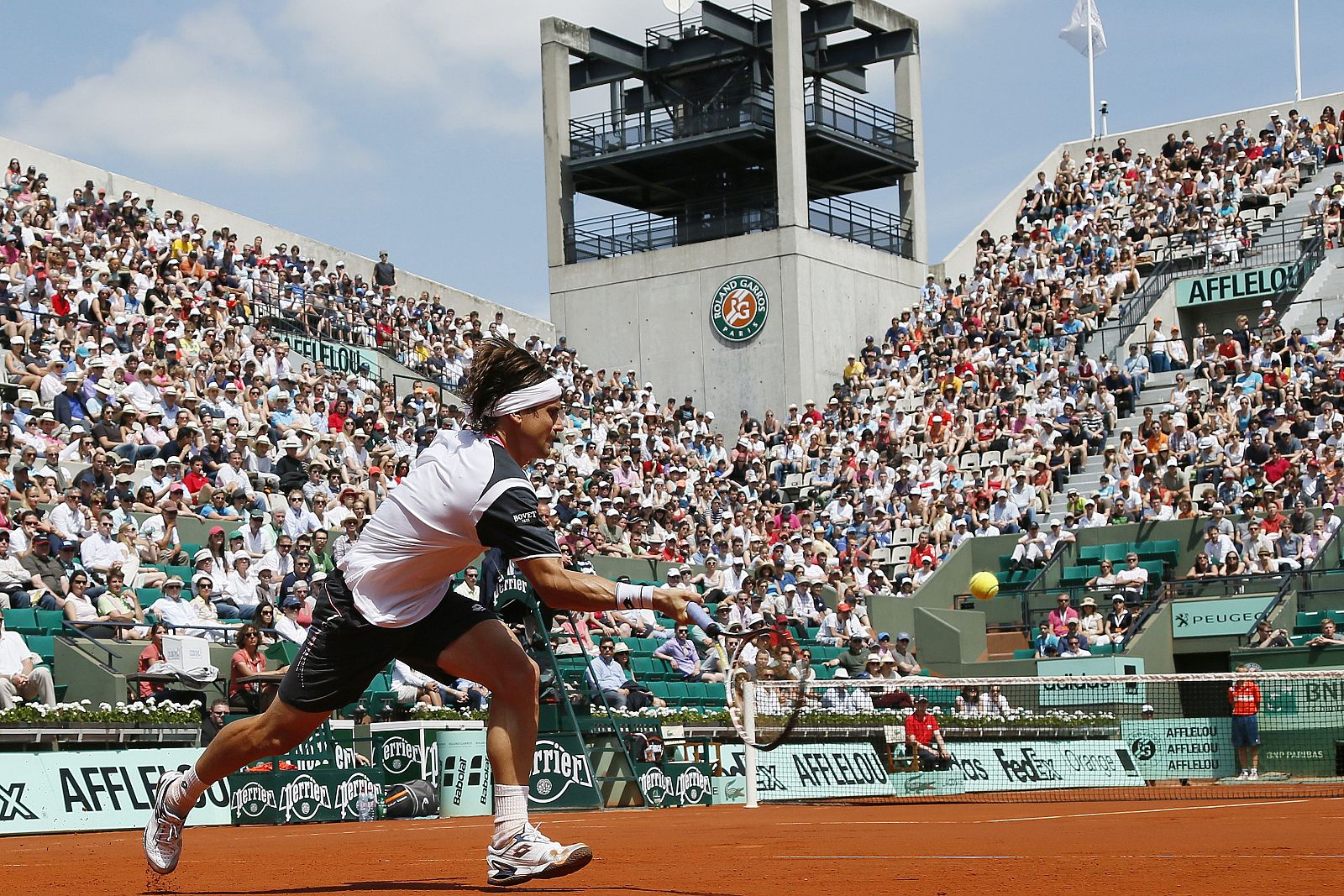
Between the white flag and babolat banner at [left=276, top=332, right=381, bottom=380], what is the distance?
2437 centimetres

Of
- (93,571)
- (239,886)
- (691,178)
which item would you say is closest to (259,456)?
(93,571)

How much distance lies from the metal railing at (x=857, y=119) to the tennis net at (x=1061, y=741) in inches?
847

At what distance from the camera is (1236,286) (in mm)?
35562

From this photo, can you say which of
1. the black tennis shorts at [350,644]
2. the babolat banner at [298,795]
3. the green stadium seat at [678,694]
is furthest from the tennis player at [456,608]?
the green stadium seat at [678,694]

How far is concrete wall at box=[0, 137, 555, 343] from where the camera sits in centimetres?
3144

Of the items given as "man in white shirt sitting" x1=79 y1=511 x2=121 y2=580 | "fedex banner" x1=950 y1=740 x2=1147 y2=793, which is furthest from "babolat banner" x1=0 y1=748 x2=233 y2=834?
"fedex banner" x1=950 y1=740 x2=1147 y2=793

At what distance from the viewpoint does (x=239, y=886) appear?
7070 mm

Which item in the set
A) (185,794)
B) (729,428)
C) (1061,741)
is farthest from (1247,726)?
(729,428)

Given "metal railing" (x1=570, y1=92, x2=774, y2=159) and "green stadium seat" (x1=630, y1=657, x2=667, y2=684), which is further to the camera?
"metal railing" (x1=570, y1=92, x2=774, y2=159)

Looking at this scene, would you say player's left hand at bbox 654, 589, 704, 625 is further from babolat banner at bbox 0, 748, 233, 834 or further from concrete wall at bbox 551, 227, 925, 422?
concrete wall at bbox 551, 227, 925, 422

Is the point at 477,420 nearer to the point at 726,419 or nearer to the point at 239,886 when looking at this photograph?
the point at 239,886

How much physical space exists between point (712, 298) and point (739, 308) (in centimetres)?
75

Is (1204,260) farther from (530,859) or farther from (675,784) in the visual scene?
(530,859)

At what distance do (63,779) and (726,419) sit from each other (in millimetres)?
28004
